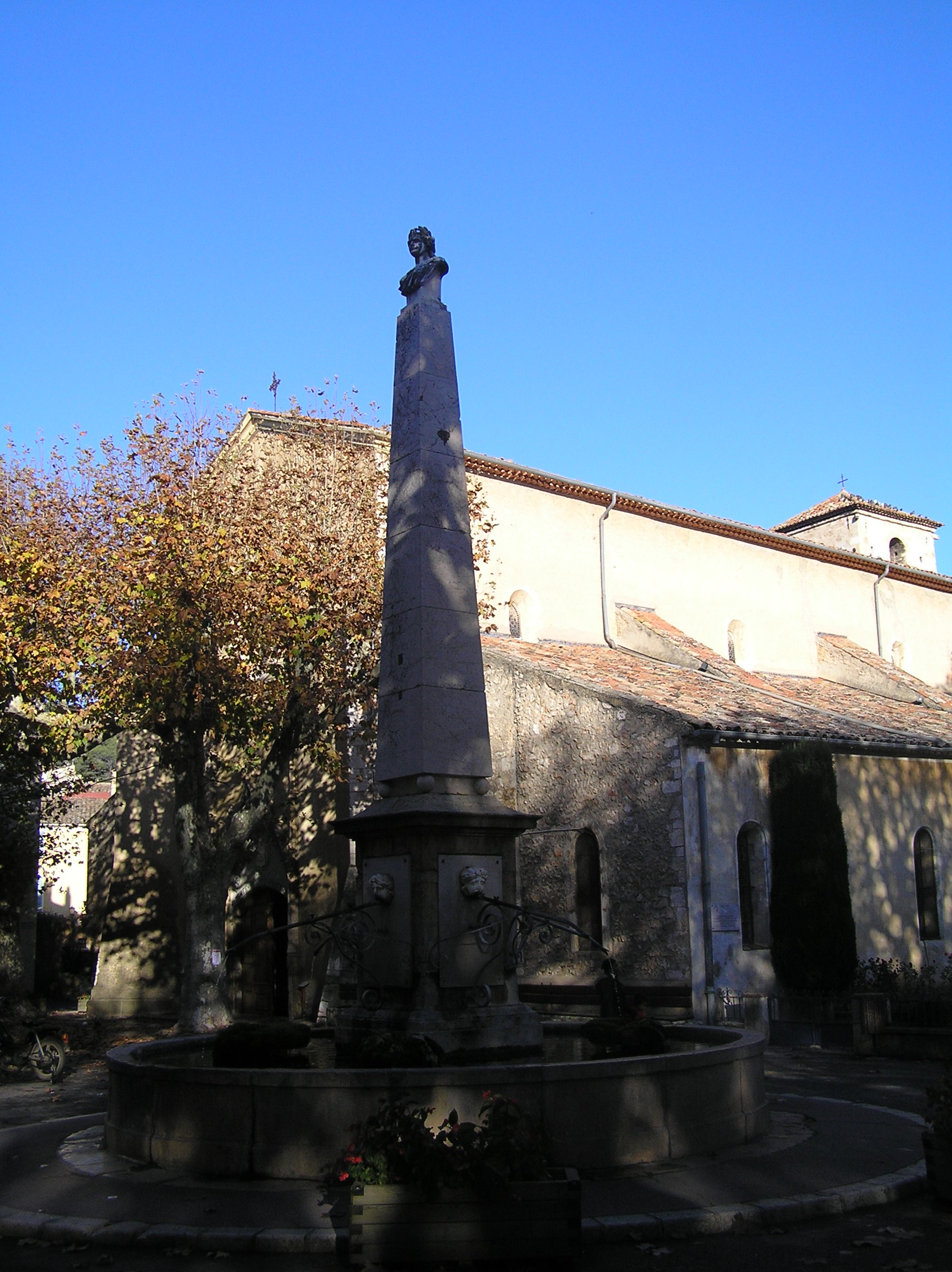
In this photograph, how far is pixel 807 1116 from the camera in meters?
9.70

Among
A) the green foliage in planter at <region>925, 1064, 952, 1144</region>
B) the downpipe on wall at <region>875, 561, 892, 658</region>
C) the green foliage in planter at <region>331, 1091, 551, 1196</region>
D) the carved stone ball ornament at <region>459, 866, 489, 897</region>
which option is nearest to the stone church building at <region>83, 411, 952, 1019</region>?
the downpipe on wall at <region>875, 561, 892, 658</region>

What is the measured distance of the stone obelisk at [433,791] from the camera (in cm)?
862

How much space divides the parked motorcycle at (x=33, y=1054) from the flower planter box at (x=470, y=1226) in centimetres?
1083

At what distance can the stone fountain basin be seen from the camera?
7.18 meters

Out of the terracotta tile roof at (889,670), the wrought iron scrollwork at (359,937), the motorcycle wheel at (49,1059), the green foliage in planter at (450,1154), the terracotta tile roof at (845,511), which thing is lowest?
the motorcycle wheel at (49,1059)

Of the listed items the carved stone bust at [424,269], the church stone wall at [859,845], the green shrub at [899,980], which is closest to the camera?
the carved stone bust at [424,269]

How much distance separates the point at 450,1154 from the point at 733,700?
1624cm

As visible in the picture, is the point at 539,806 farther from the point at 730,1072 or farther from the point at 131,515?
the point at 730,1072

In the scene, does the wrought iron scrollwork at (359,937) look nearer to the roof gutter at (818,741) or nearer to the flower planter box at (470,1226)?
the flower planter box at (470,1226)

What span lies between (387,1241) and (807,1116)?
17.1 feet

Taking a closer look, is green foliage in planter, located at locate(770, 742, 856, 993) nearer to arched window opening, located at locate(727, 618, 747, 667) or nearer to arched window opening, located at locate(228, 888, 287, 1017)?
arched window opening, located at locate(727, 618, 747, 667)

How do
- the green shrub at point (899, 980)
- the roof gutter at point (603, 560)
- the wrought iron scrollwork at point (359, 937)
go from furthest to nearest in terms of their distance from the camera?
the roof gutter at point (603, 560) → the green shrub at point (899, 980) → the wrought iron scrollwork at point (359, 937)

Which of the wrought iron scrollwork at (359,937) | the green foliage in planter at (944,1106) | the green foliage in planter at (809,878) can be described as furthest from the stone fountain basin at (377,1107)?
the green foliage in planter at (809,878)

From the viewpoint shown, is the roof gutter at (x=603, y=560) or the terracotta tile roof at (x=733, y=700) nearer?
the terracotta tile roof at (x=733, y=700)
